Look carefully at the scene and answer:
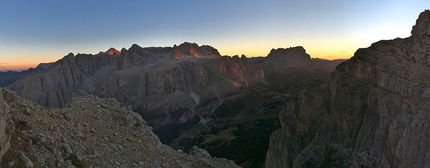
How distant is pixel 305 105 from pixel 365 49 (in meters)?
22.3

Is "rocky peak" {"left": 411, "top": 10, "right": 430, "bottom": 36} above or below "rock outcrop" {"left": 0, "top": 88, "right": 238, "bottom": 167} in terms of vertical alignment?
above

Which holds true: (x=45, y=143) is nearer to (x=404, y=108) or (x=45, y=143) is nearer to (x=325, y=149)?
(x=325, y=149)

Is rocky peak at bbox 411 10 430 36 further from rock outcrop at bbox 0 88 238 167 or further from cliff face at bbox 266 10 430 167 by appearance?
rock outcrop at bbox 0 88 238 167

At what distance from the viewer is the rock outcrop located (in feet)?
47.0

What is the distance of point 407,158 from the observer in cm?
3756

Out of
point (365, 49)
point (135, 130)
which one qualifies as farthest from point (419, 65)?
point (135, 130)

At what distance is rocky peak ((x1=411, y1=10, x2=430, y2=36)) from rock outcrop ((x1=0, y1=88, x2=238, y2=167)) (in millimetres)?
38486

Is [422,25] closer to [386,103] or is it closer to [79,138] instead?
[386,103]

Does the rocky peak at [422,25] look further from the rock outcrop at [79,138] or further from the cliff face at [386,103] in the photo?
the rock outcrop at [79,138]

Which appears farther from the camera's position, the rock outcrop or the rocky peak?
the rocky peak

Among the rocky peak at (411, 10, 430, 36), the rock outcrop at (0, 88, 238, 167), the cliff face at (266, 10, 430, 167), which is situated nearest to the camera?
the rock outcrop at (0, 88, 238, 167)

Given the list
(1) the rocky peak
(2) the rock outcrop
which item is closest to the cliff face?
(1) the rocky peak

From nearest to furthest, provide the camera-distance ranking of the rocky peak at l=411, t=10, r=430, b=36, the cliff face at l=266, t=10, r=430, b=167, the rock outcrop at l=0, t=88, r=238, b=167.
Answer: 1. the rock outcrop at l=0, t=88, r=238, b=167
2. the cliff face at l=266, t=10, r=430, b=167
3. the rocky peak at l=411, t=10, r=430, b=36

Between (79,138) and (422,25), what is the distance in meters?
51.2
